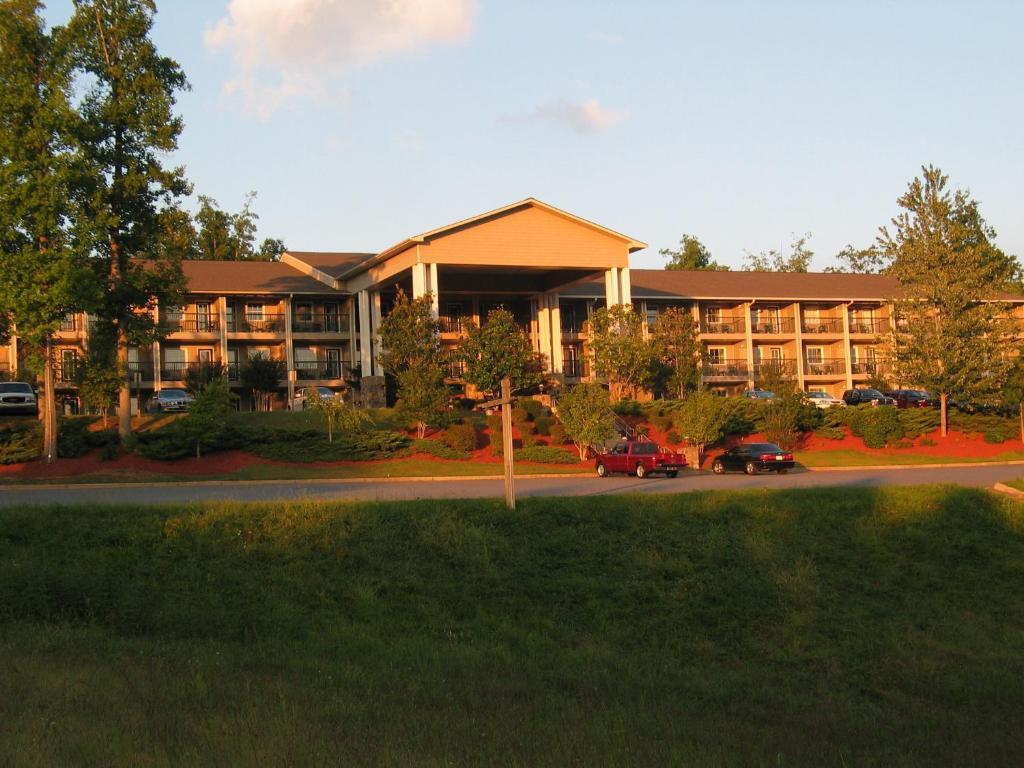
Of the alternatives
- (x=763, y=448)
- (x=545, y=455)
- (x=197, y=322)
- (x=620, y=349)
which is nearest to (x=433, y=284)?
(x=620, y=349)

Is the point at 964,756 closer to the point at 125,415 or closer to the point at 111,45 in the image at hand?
the point at 125,415

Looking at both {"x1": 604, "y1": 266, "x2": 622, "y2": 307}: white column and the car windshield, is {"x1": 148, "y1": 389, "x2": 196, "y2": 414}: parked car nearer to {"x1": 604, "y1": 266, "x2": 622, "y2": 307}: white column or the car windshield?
{"x1": 604, "y1": 266, "x2": 622, "y2": 307}: white column

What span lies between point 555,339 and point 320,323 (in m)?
13.1

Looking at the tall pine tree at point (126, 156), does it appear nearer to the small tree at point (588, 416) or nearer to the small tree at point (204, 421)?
the small tree at point (204, 421)

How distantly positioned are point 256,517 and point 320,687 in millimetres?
6478

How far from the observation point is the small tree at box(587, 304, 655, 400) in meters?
49.6

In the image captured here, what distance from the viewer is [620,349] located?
1949 inches

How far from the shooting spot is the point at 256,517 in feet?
56.7

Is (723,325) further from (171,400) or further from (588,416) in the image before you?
(171,400)

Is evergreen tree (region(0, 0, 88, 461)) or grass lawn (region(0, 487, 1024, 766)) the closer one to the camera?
grass lawn (region(0, 487, 1024, 766))

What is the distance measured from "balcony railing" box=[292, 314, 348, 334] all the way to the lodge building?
76mm

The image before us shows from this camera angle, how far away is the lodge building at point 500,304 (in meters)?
51.0

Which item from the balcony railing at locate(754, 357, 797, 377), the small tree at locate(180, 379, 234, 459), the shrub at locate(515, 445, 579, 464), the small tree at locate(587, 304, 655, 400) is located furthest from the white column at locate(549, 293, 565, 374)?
the small tree at locate(180, 379, 234, 459)

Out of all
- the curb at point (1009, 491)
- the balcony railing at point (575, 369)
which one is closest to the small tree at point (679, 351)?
the balcony railing at point (575, 369)
